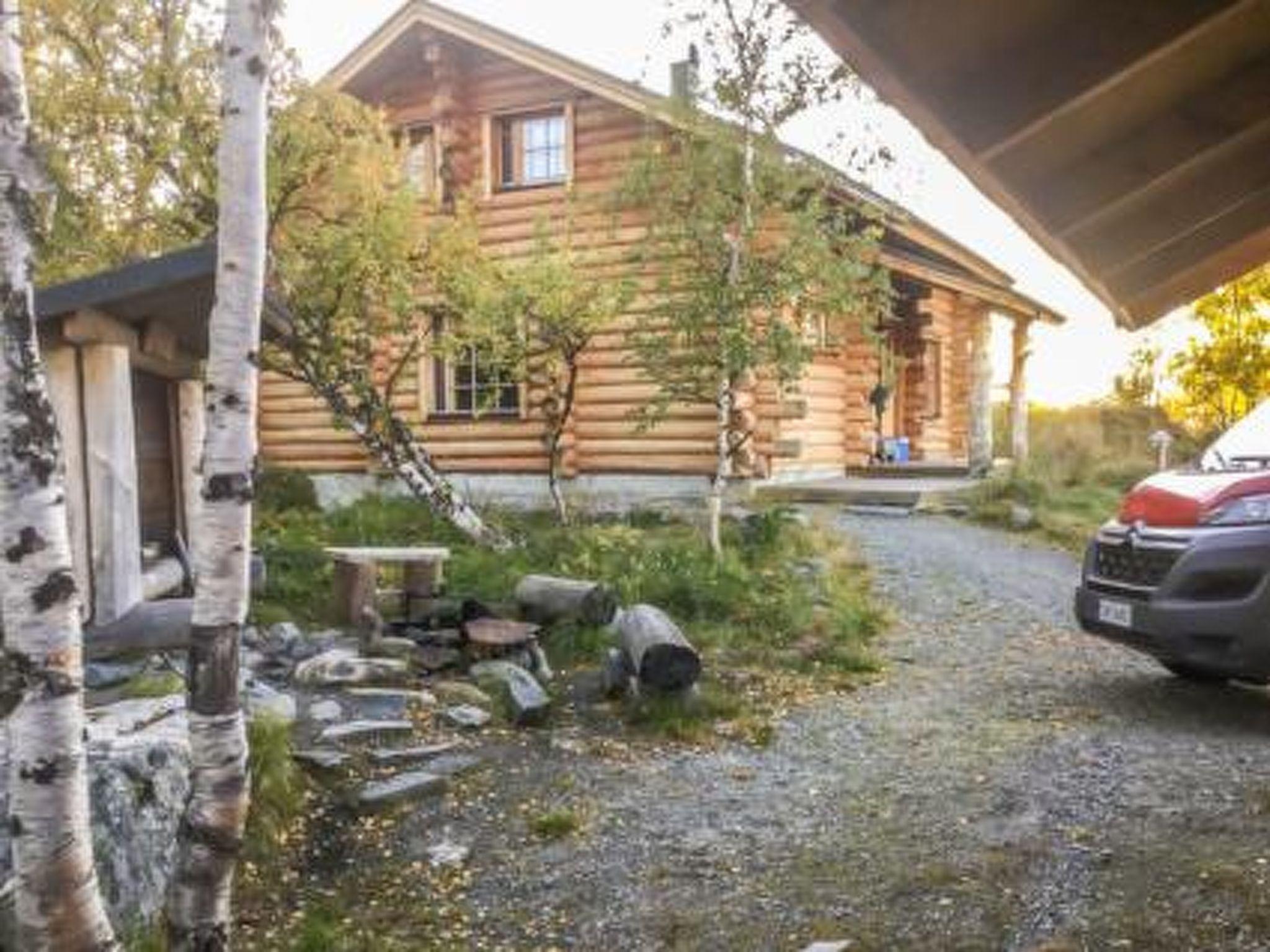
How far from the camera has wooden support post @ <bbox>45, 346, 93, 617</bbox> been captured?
6.89 m

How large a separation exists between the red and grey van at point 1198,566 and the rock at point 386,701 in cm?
417

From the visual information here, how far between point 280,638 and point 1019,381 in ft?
46.4

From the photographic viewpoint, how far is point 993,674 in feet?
27.2

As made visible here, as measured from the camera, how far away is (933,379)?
843 inches

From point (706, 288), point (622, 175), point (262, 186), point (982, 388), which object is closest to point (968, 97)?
point (262, 186)

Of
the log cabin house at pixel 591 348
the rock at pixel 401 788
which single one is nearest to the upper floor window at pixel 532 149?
the log cabin house at pixel 591 348

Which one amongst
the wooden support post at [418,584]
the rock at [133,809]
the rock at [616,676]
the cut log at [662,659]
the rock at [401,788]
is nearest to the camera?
the rock at [133,809]

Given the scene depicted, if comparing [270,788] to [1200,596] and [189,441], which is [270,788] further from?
[1200,596]

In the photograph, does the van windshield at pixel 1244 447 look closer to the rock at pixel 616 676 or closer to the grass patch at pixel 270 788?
the rock at pixel 616 676

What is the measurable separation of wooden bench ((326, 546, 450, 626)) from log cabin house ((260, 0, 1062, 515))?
551 centimetres

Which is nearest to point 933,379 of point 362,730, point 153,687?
point 362,730

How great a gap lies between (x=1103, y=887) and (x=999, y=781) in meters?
1.39

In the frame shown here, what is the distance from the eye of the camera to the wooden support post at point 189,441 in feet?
28.5

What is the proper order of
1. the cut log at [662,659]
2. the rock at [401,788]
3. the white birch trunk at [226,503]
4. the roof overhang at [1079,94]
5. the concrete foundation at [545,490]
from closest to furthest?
the roof overhang at [1079,94] < the white birch trunk at [226,503] < the rock at [401,788] < the cut log at [662,659] < the concrete foundation at [545,490]
